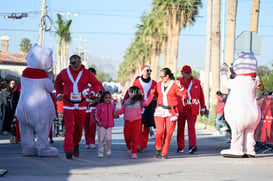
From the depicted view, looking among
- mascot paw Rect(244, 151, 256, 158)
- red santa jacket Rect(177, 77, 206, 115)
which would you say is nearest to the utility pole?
red santa jacket Rect(177, 77, 206, 115)

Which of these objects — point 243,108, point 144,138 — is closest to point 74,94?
point 144,138

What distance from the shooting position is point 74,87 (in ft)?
41.8

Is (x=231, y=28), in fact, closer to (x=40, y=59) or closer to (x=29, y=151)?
(x=40, y=59)

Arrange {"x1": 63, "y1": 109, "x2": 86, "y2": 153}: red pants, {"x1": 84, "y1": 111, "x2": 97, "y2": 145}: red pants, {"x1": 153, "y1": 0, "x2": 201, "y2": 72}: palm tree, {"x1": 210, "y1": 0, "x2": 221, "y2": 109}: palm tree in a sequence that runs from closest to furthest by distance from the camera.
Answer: {"x1": 63, "y1": 109, "x2": 86, "y2": 153}: red pants
{"x1": 84, "y1": 111, "x2": 97, "y2": 145}: red pants
{"x1": 210, "y1": 0, "x2": 221, "y2": 109}: palm tree
{"x1": 153, "y1": 0, "x2": 201, "y2": 72}: palm tree

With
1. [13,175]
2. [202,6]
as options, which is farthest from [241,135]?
[202,6]

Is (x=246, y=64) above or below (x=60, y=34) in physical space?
below

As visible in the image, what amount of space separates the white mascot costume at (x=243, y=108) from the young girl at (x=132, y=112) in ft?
5.90

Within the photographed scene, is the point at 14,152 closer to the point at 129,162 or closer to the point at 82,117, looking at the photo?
the point at 82,117

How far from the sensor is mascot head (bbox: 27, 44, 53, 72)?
1269cm

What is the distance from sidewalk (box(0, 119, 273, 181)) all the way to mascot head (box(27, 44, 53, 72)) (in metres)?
1.87

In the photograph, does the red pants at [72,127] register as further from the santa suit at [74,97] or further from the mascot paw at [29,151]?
the mascot paw at [29,151]

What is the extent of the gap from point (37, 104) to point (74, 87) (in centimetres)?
82

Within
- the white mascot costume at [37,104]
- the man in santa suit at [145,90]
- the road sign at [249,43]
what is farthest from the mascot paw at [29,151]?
the road sign at [249,43]

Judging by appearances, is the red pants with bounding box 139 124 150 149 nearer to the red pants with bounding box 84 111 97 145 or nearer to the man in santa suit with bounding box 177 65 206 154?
the man in santa suit with bounding box 177 65 206 154
